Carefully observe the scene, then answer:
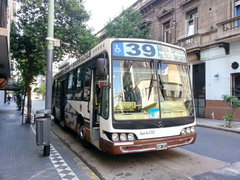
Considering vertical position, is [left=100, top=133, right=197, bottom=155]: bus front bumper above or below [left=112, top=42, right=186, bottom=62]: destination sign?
below

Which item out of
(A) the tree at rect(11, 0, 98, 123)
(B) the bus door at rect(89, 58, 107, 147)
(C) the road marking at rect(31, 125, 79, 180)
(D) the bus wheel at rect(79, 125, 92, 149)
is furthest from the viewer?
(A) the tree at rect(11, 0, 98, 123)

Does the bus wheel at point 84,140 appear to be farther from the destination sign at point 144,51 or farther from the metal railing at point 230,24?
the metal railing at point 230,24

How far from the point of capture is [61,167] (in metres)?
4.82

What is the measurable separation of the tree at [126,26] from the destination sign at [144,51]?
12690mm

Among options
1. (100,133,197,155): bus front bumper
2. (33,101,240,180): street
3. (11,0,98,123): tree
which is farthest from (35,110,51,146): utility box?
(11,0,98,123): tree

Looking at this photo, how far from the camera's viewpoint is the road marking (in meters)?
4.30

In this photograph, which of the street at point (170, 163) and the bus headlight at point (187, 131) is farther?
the bus headlight at point (187, 131)

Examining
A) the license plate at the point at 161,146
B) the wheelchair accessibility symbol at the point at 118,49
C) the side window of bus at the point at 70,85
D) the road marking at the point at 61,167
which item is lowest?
the road marking at the point at 61,167

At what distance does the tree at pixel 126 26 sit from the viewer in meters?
17.5

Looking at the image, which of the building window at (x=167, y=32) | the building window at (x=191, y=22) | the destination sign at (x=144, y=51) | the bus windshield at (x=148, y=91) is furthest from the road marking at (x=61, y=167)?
the building window at (x=167, y=32)

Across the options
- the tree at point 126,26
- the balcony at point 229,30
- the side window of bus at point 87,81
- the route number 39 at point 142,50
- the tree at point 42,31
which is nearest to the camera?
the route number 39 at point 142,50

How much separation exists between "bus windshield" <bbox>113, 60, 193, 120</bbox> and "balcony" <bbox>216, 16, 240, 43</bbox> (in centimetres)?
965

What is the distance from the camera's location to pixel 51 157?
18.2 ft

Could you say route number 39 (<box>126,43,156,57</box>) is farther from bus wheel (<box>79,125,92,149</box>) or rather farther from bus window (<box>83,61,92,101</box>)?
bus wheel (<box>79,125,92,149</box>)
